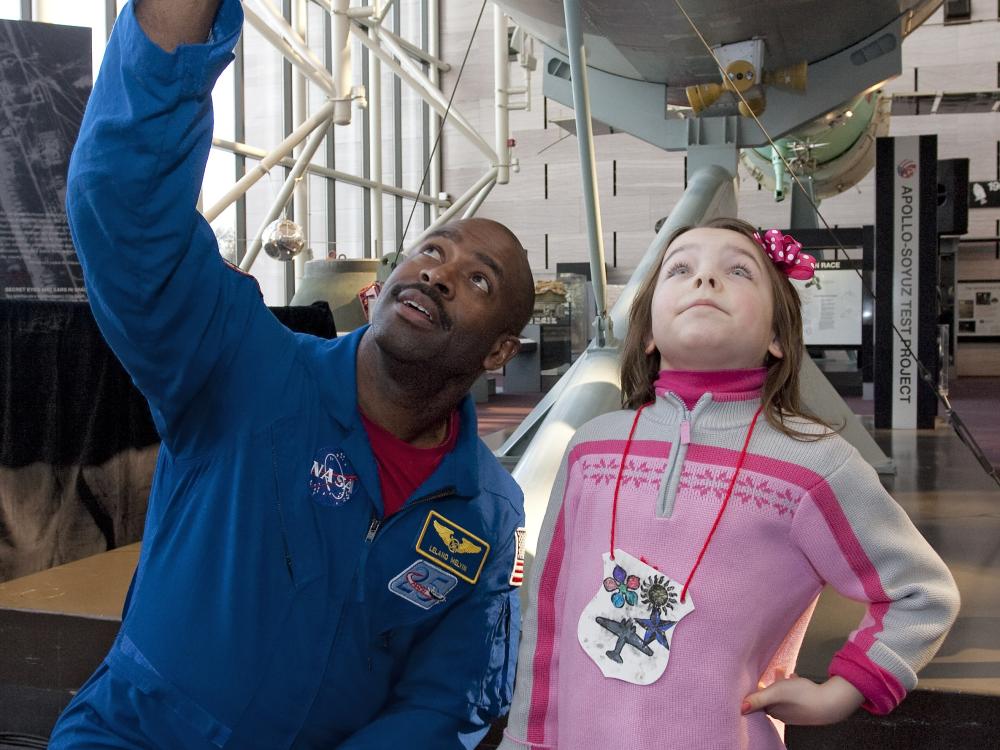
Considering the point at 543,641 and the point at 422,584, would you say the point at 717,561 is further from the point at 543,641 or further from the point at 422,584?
the point at 422,584

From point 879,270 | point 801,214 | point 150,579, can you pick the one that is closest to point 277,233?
point 879,270

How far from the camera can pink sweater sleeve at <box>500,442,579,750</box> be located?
1.20 meters

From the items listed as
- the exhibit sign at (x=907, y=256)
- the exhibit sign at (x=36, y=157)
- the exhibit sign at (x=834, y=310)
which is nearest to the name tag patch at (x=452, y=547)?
the exhibit sign at (x=36, y=157)

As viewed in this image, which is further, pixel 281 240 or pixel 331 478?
pixel 281 240

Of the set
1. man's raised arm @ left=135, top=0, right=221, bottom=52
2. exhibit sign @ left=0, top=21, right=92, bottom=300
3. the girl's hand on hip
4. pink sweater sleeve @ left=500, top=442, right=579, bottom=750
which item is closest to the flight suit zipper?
pink sweater sleeve @ left=500, top=442, right=579, bottom=750

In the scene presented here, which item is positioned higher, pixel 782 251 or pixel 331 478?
pixel 782 251

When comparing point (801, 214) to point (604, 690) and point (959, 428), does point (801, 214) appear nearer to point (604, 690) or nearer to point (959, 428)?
point (959, 428)

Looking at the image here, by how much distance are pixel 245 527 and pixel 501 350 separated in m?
0.45

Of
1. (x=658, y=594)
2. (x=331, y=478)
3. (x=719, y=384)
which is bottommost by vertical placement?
(x=658, y=594)

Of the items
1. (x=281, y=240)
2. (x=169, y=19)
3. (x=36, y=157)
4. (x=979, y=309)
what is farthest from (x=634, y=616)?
(x=979, y=309)

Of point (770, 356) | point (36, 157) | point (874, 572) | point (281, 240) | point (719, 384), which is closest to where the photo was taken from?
point (874, 572)

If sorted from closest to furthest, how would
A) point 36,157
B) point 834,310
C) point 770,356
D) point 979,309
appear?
point 770,356 → point 36,157 → point 834,310 → point 979,309

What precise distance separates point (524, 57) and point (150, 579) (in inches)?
375

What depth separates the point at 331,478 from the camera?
1.24m
